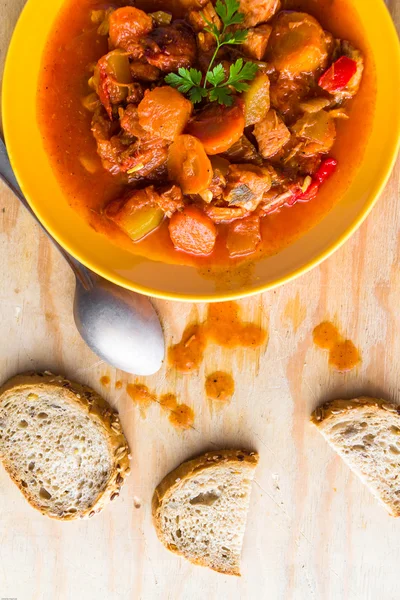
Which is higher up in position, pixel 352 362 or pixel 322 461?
pixel 352 362

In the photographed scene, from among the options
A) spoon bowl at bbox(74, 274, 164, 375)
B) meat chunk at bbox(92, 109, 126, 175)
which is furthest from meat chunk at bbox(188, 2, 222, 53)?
spoon bowl at bbox(74, 274, 164, 375)

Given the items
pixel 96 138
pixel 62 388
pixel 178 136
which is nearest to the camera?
pixel 178 136

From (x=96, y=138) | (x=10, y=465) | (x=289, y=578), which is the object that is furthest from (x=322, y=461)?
A: (x=96, y=138)

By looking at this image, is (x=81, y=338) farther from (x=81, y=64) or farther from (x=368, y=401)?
(x=368, y=401)

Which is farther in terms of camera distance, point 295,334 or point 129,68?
point 295,334

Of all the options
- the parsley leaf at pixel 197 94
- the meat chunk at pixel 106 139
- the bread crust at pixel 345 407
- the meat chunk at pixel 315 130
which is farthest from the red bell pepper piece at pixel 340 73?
the bread crust at pixel 345 407

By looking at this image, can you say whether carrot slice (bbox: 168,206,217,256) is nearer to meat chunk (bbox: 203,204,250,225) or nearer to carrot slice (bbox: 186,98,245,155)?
meat chunk (bbox: 203,204,250,225)
